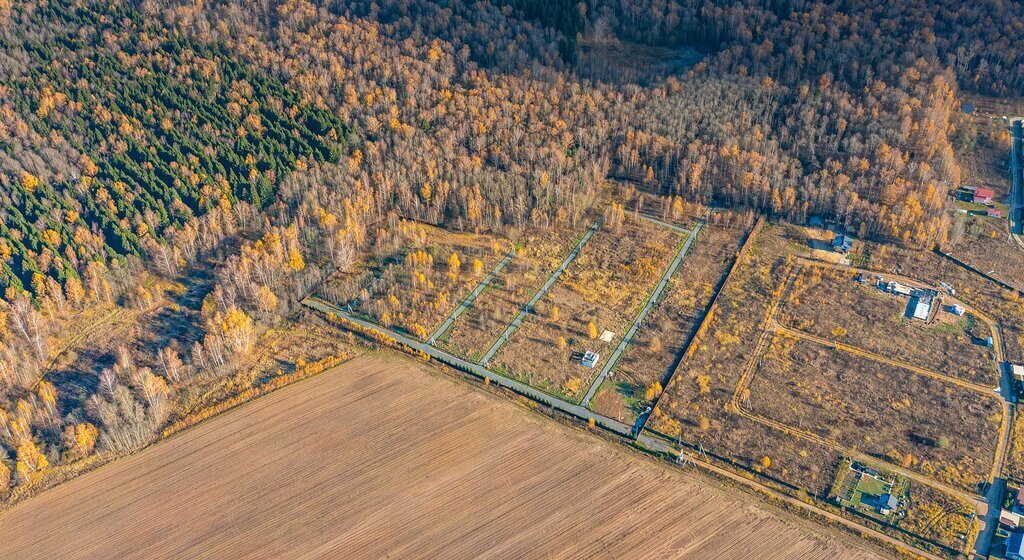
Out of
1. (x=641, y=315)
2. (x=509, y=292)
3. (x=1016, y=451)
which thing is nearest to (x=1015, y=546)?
(x=1016, y=451)

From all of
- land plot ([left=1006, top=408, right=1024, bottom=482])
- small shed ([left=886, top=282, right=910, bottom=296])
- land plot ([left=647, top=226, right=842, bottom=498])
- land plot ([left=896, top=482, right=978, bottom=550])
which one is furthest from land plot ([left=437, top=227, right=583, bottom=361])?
land plot ([left=1006, top=408, right=1024, bottom=482])

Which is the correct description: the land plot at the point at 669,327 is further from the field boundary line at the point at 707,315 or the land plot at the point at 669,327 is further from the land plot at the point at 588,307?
the land plot at the point at 588,307

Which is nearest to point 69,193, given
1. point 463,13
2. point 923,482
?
point 463,13

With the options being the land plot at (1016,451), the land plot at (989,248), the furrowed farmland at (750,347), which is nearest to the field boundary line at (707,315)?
the furrowed farmland at (750,347)

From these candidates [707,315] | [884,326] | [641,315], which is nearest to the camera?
[884,326]

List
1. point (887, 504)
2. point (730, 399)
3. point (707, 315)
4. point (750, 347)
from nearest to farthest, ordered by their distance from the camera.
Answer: point (887, 504) < point (730, 399) < point (750, 347) < point (707, 315)

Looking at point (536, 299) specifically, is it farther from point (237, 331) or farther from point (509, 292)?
point (237, 331)

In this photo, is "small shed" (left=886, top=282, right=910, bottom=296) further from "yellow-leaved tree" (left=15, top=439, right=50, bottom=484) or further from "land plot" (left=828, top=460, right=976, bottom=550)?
"yellow-leaved tree" (left=15, top=439, right=50, bottom=484)
